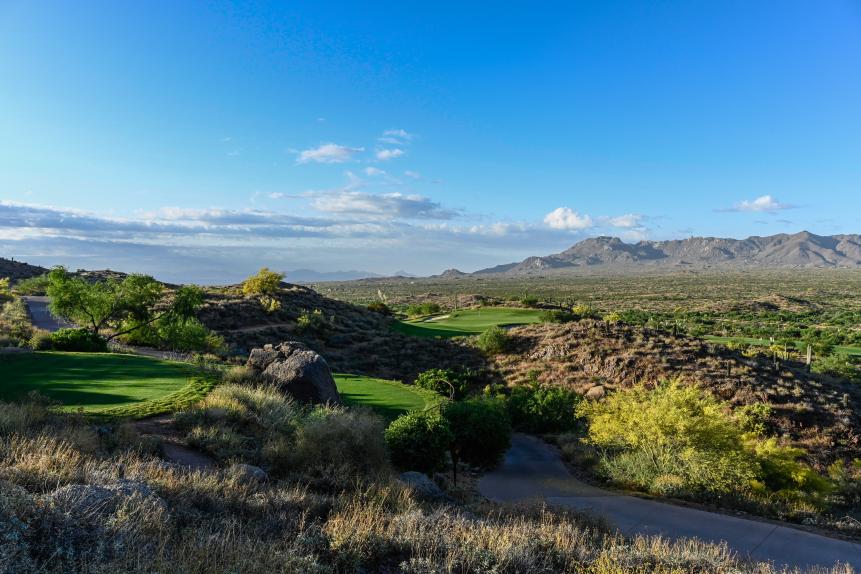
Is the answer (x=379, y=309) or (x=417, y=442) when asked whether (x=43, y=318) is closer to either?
(x=379, y=309)

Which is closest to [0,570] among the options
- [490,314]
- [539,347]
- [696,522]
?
[696,522]

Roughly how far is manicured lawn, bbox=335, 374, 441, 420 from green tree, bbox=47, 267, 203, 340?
8535 millimetres

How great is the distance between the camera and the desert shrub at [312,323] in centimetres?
3638

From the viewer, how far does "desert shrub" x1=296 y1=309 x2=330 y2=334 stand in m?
36.4

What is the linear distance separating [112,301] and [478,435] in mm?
18345

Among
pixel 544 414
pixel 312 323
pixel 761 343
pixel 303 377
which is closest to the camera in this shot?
pixel 303 377

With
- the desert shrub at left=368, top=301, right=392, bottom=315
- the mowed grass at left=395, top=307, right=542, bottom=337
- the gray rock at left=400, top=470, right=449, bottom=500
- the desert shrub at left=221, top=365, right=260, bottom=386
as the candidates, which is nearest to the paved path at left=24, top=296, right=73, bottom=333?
the desert shrub at left=221, top=365, right=260, bottom=386

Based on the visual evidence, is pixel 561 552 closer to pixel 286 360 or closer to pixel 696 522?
pixel 696 522

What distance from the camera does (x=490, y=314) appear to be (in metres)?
49.5

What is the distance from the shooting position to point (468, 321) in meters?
45.0

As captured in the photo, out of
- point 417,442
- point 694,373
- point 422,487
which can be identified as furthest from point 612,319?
point 422,487

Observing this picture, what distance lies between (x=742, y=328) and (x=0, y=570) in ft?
177

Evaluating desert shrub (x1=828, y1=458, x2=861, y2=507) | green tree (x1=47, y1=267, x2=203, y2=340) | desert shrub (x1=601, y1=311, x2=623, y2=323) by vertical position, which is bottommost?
desert shrub (x1=828, y1=458, x2=861, y2=507)

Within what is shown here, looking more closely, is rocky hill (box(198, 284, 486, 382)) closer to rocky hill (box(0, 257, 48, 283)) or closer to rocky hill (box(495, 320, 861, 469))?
rocky hill (box(495, 320, 861, 469))
